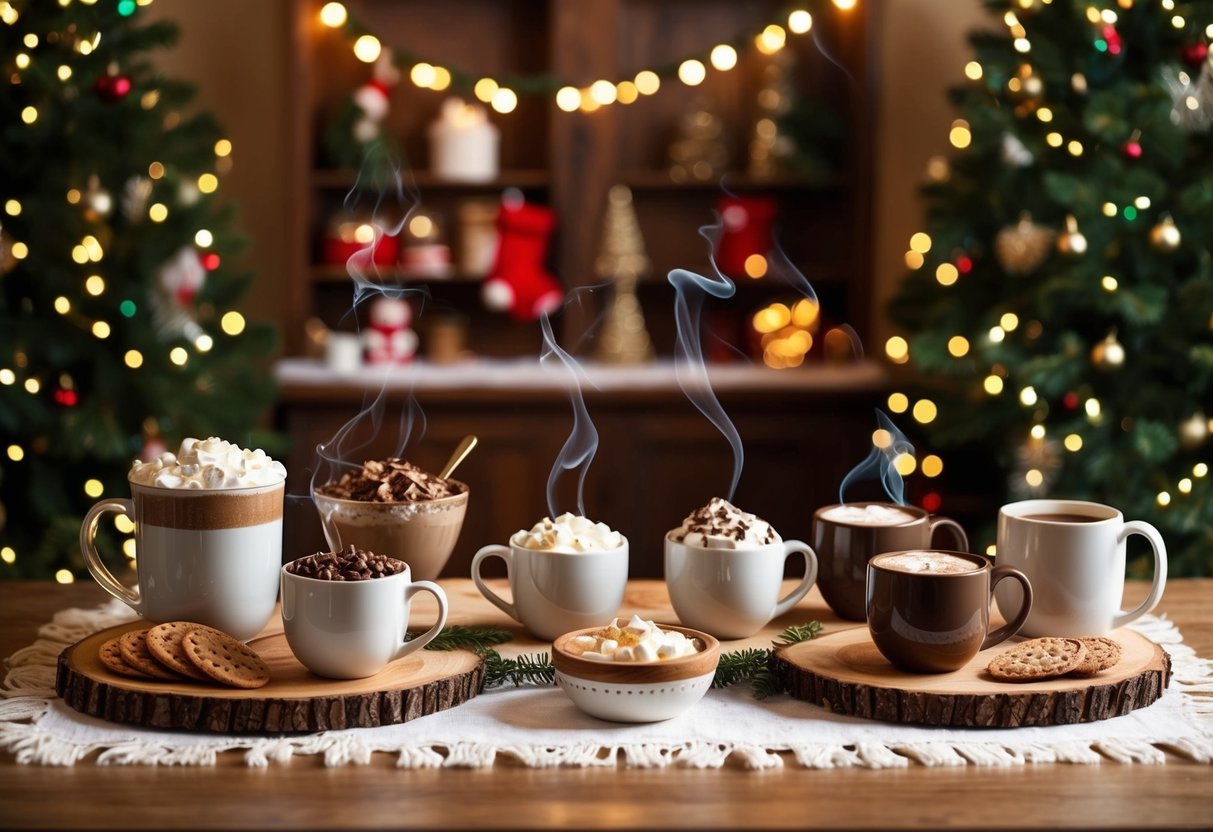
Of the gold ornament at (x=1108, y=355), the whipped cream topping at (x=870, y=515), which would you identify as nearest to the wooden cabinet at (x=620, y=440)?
the gold ornament at (x=1108, y=355)

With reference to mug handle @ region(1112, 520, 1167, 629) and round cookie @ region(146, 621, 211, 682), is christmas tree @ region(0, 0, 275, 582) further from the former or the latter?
mug handle @ region(1112, 520, 1167, 629)

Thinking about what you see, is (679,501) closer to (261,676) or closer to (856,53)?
(856,53)

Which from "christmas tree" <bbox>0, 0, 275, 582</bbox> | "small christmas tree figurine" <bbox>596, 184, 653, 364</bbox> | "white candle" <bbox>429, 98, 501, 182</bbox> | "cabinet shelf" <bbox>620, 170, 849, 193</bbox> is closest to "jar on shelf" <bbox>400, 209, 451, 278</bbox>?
"white candle" <bbox>429, 98, 501, 182</bbox>

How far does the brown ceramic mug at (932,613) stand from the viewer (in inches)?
Answer: 49.5

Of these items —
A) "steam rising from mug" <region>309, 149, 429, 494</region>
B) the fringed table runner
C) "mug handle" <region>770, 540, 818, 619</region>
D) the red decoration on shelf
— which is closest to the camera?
the fringed table runner

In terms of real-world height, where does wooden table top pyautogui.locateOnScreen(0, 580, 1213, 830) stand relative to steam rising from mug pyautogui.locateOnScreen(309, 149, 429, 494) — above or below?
below

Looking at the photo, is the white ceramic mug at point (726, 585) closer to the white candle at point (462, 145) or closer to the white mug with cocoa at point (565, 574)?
the white mug with cocoa at point (565, 574)

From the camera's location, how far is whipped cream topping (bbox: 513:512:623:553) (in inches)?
56.1

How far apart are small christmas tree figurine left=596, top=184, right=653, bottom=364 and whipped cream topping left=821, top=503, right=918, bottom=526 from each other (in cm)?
232

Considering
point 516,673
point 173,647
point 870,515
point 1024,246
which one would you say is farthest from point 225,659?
point 1024,246

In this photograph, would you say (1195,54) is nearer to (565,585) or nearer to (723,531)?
(723,531)

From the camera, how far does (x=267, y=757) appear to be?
3.77 ft

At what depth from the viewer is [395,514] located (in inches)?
58.3

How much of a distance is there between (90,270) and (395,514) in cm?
186
